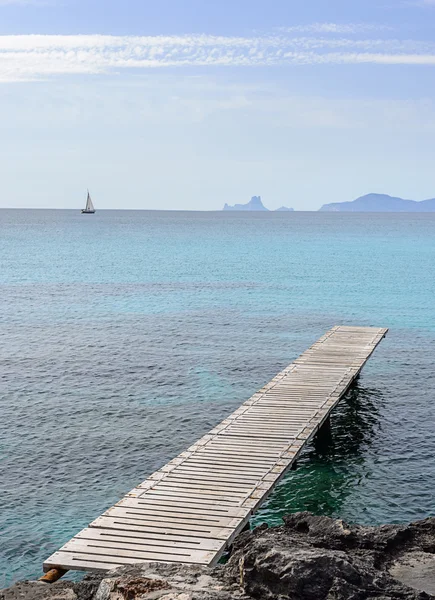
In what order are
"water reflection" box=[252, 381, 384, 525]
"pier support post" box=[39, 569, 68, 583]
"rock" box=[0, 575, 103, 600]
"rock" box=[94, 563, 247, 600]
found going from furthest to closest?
"water reflection" box=[252, 381, 384, 525]
"pier support post" box=[39, 569, 68, 583]
"rock" box=[0, 575, 103, 600]
"rock" box=[94, 563, 247, 600]

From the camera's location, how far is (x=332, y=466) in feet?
69.7

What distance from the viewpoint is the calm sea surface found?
18.7 metres

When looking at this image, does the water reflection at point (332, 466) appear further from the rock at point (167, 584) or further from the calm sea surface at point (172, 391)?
the rock at point (167, 584)

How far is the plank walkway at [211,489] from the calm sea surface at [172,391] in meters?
1.41

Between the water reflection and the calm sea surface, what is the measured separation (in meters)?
0.06

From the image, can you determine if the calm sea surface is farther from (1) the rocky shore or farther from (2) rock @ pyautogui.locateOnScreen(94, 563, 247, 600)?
(1) the rocky shore

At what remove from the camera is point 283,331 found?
40500mm

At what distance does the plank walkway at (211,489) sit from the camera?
12.7m

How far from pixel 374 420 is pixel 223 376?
7.07 m

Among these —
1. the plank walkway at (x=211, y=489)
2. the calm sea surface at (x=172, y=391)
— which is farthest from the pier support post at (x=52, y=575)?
the calm sea surface at (x=172, y=391)

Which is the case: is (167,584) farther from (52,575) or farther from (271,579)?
(52,575)

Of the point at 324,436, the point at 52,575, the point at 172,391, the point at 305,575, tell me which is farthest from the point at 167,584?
the point at 172,391

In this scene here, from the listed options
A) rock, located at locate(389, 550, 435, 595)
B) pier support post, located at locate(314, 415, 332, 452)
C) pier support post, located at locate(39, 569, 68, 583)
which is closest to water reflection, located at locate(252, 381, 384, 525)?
pier support post, located at locate(314, 415, 332, 452)

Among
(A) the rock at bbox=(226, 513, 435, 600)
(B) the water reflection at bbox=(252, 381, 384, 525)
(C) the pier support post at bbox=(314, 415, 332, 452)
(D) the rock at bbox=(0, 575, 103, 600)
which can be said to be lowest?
(B) the water reflection at bbox=(252, 381, 384, 525)
